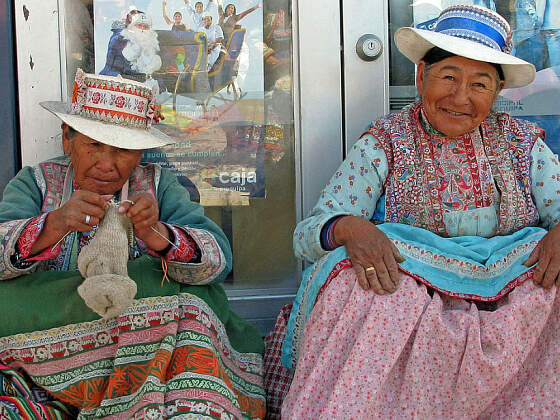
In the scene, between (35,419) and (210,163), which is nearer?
(35,419)

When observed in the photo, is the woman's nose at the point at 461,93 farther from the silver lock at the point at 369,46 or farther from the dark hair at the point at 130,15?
the dark hair at the point at 130,15

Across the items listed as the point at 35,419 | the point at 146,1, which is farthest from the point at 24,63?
the point at 35,419

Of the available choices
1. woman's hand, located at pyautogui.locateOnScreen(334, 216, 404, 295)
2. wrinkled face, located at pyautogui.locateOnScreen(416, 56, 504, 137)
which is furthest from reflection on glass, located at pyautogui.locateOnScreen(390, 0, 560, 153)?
woman's hand, located at pyautogui.locateOnScreen(334, 216, 404, 295)

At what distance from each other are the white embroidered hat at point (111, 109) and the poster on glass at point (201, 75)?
714 millimetres

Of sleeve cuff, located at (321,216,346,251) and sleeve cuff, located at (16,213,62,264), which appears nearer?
sleeve cuff, located at (16,213,62,264)

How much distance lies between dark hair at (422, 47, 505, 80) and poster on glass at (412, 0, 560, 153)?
0.75 metres

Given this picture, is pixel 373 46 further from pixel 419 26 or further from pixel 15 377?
pixel 15 377

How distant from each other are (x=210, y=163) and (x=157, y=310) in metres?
1.14

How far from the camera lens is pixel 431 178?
2418 mm

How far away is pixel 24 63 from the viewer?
2.92 metres

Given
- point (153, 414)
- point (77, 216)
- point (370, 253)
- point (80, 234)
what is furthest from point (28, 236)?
point (370, 253)

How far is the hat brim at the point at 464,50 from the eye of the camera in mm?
2267

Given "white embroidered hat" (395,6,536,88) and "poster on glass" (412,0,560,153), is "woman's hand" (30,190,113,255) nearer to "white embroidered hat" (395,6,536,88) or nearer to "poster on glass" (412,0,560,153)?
"white embroidered hat" (395,6,536,88)

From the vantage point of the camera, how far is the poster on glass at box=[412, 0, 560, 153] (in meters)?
3.17
